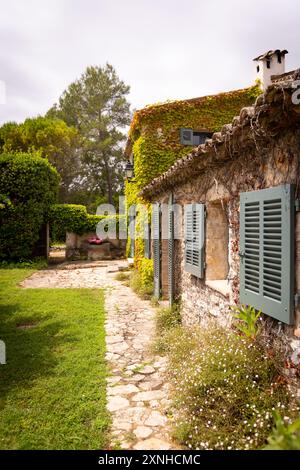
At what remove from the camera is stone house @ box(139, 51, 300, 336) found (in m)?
2.95

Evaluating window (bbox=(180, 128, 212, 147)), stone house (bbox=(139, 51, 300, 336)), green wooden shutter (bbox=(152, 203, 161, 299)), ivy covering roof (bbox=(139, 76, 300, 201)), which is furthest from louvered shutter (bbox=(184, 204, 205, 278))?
window (bbox=(180, 128, 212, 147))

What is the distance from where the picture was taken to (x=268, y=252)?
3.34 metres

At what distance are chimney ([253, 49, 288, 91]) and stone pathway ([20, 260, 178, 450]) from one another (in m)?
8.05

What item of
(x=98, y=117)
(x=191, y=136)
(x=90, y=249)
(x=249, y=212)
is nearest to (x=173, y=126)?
(x=191, y=136)

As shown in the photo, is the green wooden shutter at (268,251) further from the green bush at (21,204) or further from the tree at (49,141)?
the tree at (49,141)

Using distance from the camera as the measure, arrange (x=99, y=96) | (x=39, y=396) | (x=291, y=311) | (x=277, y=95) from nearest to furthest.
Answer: (x=277, y=95) < (x=291, y=311) < (x=39, y=396) < (x=99, y=96)

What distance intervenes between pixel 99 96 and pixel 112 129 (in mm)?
3061

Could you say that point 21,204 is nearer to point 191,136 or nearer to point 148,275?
point 148,275

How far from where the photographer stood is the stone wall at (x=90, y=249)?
17609mm

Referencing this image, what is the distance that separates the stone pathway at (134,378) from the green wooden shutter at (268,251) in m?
1.70

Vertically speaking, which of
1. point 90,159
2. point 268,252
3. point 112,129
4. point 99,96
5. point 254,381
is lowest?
point 254,381

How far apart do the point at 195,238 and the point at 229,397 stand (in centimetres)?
296
